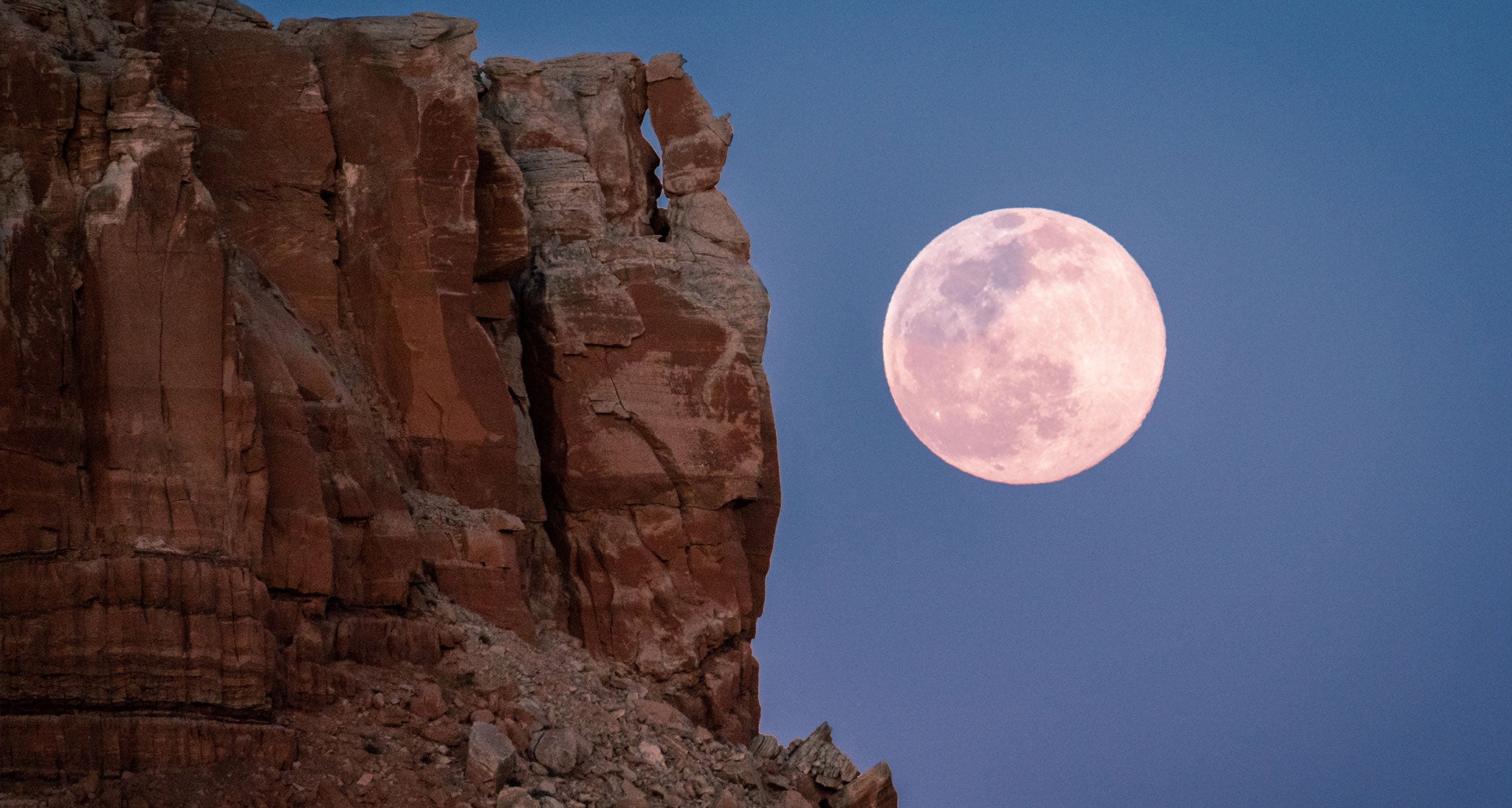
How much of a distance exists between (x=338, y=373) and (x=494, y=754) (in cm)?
813

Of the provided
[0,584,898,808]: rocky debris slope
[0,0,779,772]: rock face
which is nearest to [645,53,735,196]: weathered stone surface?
[0,0,779,772]: rock face

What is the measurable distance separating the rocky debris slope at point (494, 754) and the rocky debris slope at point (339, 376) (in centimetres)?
33

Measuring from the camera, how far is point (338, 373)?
3881cm

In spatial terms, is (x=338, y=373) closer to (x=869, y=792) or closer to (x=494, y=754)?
(x=494, y=754)

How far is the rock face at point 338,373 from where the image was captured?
3175cm

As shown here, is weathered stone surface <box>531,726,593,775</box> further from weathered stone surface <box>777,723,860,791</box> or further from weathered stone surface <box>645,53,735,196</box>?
weathered stone surface <box>645,53,735,196</box>

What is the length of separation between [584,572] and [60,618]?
13100 millimetres

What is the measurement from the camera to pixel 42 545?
31.5 meters

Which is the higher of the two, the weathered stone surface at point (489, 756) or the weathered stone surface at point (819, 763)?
the weathered stone surface at point (819, 763)

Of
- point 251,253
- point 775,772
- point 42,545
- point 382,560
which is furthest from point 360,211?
point 775,772

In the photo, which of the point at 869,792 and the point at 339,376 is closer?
the point at 339,376

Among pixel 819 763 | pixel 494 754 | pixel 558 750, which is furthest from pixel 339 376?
pixel 819 763

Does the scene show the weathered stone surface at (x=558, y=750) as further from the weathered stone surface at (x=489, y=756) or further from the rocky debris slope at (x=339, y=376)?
the weathered stone surface at (x=489, y=756)

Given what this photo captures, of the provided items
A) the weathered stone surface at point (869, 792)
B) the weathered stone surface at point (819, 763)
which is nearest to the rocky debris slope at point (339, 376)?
the weathered stone surface at point (819, 763)
